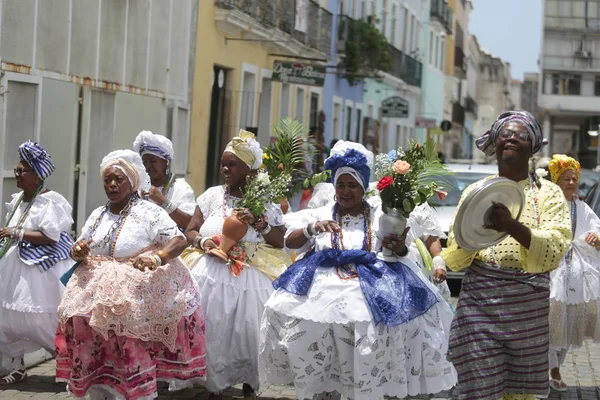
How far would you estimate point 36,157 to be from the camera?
9.58 m

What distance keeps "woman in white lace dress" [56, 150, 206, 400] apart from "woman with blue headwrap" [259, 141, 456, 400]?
0.72m

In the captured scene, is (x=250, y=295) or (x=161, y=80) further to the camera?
(x=161, y=80)

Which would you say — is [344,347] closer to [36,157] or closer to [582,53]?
[36,157]

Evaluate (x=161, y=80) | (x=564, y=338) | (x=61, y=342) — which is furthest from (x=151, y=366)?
(x=161, y=80)

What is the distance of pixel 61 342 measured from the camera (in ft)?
26.3

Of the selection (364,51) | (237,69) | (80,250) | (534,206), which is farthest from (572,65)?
(534,206)

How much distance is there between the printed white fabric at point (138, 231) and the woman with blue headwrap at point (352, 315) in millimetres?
831

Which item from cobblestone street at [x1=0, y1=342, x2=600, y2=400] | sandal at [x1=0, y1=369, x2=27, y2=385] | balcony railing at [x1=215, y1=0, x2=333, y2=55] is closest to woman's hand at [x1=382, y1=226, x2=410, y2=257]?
cobblestone street at [x1=0, y1=342, x2=600, y2=400]

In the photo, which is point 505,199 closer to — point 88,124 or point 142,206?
point 142,206

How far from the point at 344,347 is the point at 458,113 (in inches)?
2519

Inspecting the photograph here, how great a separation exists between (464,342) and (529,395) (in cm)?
45

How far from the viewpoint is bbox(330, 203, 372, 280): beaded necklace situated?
25.1 feet

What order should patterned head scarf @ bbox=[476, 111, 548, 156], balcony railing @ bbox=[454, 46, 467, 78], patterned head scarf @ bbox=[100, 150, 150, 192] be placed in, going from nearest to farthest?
1. patterned head scarf @ bbox=[476, 111, 548, 156]
2. patterned head scarf @ bbox=[100, 150, 150, 192]
3. balcony railing @ bbox=[454, 46, 467, 78]

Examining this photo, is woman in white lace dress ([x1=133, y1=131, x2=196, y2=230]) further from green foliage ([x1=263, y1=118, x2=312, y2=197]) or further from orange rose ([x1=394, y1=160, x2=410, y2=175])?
orange rose ([x1=394, y1=160, x2=410, y2=175])
